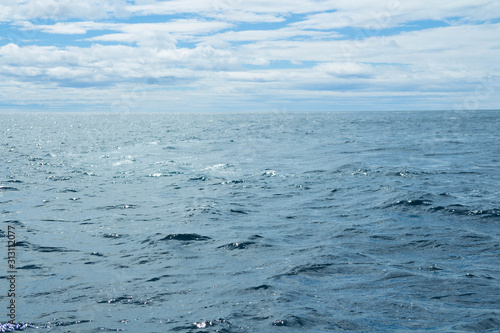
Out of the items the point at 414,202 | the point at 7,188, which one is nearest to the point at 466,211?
the point at 414,202

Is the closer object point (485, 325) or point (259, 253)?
point (485, 325)

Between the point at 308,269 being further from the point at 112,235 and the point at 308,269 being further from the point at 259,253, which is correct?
the point at 112,235

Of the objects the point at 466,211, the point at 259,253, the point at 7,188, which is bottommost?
the point at 259,253

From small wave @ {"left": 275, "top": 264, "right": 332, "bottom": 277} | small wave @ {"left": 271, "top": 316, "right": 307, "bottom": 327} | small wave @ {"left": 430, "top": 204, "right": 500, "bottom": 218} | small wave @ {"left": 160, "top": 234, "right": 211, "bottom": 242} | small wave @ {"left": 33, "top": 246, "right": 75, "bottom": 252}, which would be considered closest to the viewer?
small wave @ {"left": 271, "top": 316, "right": 307, "bottom": 327}

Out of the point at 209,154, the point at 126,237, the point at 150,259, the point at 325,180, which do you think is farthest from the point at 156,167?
the point at 150,259

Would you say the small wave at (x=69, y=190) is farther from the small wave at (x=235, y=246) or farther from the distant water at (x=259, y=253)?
the small wave at (x=235, y=246)

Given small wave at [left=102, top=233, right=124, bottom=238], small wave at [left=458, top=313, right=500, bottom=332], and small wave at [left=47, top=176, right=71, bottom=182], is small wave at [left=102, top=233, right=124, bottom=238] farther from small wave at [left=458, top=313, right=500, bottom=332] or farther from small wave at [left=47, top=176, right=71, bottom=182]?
small wave at [left=47, top=176, right=71, bottom=182]

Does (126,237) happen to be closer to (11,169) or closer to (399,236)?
(399,236)

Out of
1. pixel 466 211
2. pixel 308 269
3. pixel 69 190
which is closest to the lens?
pixel 308 269

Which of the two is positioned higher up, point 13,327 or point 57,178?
point 57,178

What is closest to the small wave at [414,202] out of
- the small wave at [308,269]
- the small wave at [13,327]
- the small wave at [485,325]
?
the small wave at [308,269]

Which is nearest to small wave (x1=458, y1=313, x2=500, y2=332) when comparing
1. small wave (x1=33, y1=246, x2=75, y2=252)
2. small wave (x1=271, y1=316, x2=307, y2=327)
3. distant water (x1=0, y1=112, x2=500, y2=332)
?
distant water (x1=0, y1=112, x2=500, y2=332)

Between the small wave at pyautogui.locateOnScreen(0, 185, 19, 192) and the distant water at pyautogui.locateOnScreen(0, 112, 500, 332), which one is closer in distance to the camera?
the distant water at pyautogui.locateOnScreen(0, 112, 500, 332)

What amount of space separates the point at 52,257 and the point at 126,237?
113 inches
